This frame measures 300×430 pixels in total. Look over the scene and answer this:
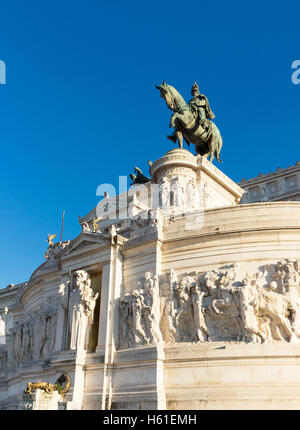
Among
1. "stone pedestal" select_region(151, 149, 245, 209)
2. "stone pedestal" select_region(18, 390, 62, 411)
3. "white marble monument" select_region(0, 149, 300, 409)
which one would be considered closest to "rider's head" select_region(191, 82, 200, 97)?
"stone pedestal" select_region(151, 149, 245, 209)

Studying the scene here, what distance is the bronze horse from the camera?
108ft

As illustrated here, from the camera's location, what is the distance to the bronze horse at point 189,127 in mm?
32812

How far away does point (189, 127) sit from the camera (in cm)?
3309

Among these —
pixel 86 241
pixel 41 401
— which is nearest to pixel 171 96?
pixel 86 241

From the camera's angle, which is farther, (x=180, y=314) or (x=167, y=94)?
(x=167, y=94)

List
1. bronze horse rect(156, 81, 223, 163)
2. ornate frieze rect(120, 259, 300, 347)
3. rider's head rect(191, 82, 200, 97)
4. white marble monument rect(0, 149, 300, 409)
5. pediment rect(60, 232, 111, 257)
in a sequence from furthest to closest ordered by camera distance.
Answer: rider's head rect(191, 82, 200, 97), bronze horse rect(156, 81, 223, 163), pediment rect(60, 232, 111, 257), ornate frieze rect(120, 259, 300, 347), white marble monument rect(0, 149, 300, 409)

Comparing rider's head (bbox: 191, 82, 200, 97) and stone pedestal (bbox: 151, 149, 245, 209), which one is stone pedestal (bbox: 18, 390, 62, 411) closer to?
stone pedestal (bbox: 151, 149, 245, 209)

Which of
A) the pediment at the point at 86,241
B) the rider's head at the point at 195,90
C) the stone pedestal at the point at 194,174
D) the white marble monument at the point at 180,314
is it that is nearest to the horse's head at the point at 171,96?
the rider's head at the point at 195,90

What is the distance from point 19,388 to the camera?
2308 centimetres

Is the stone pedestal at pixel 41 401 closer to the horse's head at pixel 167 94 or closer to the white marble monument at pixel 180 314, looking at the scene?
the white marble monument at pixel 180 314

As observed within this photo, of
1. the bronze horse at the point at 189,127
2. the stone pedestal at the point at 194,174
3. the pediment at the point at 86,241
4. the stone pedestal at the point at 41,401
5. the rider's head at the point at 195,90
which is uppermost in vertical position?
the rider's head at the point at 195,90

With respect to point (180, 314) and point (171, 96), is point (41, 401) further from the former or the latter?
point (171, 96)

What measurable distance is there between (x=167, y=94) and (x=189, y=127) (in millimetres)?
2945

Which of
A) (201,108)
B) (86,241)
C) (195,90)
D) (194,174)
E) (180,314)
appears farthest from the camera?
(195,90)
